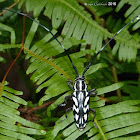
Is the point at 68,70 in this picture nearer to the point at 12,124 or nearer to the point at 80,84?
the point at 80,84

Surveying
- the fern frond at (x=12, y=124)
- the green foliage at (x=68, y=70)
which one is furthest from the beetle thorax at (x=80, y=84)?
the fern frond at (x=12, y=124)

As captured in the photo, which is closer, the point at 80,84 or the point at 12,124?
the point at 12,124

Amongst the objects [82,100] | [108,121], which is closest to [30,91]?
[82,100]

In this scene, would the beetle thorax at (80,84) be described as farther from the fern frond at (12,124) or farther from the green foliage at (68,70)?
the fern frond at (12,124)

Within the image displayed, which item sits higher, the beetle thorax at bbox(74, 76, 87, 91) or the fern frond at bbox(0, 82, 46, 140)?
the beetle thorax at bbox(74, 76, 87, 91)

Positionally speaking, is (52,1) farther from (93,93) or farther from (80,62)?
(93,93)

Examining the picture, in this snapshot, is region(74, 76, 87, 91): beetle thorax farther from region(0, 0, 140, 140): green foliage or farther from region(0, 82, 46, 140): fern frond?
region(0, 82, 46, 140): fern frond

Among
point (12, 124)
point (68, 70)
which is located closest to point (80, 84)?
point (68, 70)

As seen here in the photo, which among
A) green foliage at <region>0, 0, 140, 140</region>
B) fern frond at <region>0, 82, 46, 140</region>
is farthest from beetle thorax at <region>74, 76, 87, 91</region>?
fern frond at <region>0, 82, 46, 140</region>
